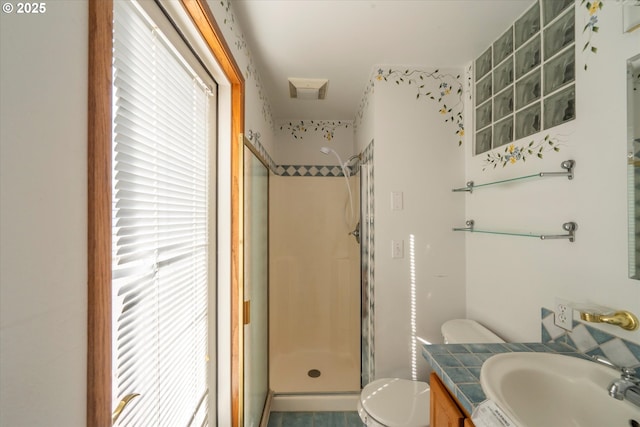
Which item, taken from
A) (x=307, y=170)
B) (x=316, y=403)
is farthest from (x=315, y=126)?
(x=316, y=403)

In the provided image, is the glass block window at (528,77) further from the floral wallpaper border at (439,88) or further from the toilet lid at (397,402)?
the toilet lid at (397,402)

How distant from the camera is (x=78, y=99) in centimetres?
41

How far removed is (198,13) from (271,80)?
1035 millimetres

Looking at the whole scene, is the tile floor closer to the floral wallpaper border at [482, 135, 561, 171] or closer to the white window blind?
the white window blind

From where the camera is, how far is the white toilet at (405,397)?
1.26m

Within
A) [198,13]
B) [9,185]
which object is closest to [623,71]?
[198,13]

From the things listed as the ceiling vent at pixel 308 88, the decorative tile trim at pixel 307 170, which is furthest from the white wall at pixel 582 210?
the decorative tile trim at pixel 307 170

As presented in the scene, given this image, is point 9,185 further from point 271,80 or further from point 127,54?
point 271,80

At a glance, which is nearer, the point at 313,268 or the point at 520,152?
the point at 520,152

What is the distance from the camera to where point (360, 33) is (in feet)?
4.46

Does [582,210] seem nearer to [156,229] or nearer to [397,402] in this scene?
[397,402]

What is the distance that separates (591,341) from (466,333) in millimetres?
578

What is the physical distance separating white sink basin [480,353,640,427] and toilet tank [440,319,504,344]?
53cm

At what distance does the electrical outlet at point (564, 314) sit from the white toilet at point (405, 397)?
383mm
